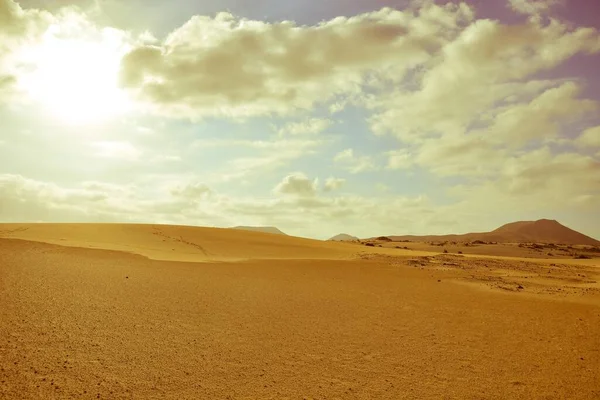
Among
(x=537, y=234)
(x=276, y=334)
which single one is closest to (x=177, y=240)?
(x=276, y=334)

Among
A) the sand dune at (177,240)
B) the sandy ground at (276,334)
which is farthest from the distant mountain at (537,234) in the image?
the sandy ground at (276,334)

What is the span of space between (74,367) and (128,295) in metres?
4.52

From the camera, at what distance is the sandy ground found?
5.86 metres

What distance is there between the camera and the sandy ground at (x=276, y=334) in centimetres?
586

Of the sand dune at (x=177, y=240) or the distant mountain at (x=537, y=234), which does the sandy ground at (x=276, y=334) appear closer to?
the sand dune at (x=177, y=240)

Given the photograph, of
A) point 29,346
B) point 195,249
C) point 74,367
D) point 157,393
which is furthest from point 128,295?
point 195,249

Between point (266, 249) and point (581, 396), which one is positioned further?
point (266, 249)

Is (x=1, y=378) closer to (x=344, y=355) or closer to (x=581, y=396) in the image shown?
(x=344, y=355)

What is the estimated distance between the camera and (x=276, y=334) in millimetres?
8188

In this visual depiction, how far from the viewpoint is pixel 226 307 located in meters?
10.0

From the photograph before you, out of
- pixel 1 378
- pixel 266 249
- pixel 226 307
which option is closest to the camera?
pixel 1 378

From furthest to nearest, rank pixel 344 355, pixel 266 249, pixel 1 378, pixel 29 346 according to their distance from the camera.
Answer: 1. pixel 266 249
2. pixel 344 355
3. pixel 29 346
4. pixel 1 378

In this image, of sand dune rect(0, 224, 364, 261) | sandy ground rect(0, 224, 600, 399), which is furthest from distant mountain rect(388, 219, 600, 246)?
sandy ground rect(0, 224, 600, 399)

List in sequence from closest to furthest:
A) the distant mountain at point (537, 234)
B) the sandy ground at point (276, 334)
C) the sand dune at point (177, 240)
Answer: the sandy ground at point (276, 334) → the sand dune at point (177, 240) → the distant mountain at point (537, 234)
